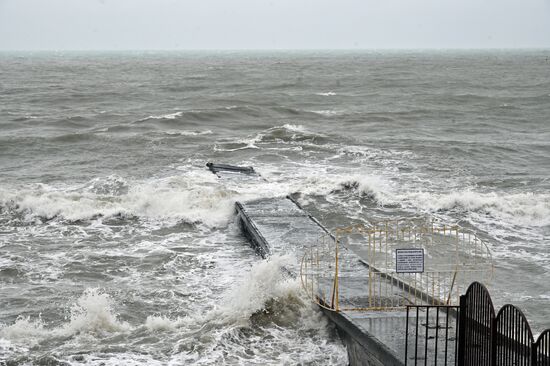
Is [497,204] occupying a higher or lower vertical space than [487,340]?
lower

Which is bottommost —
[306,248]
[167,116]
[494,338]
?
[167,116]

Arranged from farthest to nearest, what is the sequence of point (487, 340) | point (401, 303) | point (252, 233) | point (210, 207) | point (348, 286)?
1. point (210, 207)
2. point (252, 233)
3. point (348, 286)
4. point (401, 303)
5. point (487, 340)

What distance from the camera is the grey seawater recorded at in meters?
11.6

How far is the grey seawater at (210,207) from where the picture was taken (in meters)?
11.6

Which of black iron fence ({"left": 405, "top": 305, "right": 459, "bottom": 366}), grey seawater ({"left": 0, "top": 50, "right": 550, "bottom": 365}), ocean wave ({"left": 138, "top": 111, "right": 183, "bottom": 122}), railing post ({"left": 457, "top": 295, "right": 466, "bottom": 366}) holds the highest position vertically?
railing post ({"left": 457, "top": 295, "right": 466, "bottom": 366})

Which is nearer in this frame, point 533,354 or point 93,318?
point 533,354

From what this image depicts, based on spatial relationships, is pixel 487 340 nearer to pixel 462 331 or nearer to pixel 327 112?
pixel 462 331

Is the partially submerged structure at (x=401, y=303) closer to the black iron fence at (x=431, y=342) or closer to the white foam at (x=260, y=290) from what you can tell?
the black iron fence at (x=431, y=342)

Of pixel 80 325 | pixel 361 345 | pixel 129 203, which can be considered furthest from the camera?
pixel 129 203

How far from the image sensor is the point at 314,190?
22906mm

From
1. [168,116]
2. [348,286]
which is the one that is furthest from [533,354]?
[168,116]

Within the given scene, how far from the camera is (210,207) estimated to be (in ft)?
67.6

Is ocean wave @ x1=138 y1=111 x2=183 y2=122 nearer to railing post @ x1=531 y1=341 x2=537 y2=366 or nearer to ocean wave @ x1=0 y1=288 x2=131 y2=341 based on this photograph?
ocean wave @ x1=0 y1=288 x2=131 y2=341

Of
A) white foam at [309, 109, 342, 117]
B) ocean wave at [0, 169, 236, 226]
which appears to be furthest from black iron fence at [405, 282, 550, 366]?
A: white foam at [309, 109, 342, 117]
